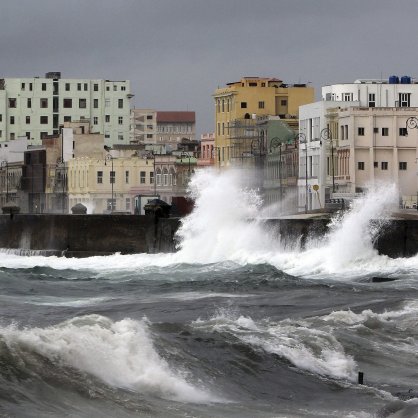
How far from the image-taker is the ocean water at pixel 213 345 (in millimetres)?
18688

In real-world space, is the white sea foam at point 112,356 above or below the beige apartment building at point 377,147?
below

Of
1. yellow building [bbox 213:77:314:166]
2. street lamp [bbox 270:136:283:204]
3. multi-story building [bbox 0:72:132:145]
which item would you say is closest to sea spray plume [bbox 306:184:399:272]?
street lamp [bbox 270:136:283:204]

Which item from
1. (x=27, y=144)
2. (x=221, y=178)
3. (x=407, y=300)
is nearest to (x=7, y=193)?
(x=27, y=144)

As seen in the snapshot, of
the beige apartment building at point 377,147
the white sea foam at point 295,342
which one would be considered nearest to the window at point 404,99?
the beige apartment building at point 377,147

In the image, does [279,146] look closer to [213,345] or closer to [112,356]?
[213,345]

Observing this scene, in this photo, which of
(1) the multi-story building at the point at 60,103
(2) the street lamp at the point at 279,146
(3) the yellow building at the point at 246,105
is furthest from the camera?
(1) the multi-story building at the point at 60,103

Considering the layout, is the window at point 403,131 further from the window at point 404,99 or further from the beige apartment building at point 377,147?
the window at point 404,99

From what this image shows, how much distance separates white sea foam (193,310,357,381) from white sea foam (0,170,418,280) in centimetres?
1559

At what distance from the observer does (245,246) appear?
177ft

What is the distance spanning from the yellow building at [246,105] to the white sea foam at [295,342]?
72690 mm

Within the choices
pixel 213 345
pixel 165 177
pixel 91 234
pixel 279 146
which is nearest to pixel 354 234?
pixel 91 234

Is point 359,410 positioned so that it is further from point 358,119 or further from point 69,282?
point 358,119

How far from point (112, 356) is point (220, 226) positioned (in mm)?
37210

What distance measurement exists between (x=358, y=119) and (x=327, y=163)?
11.7ft
